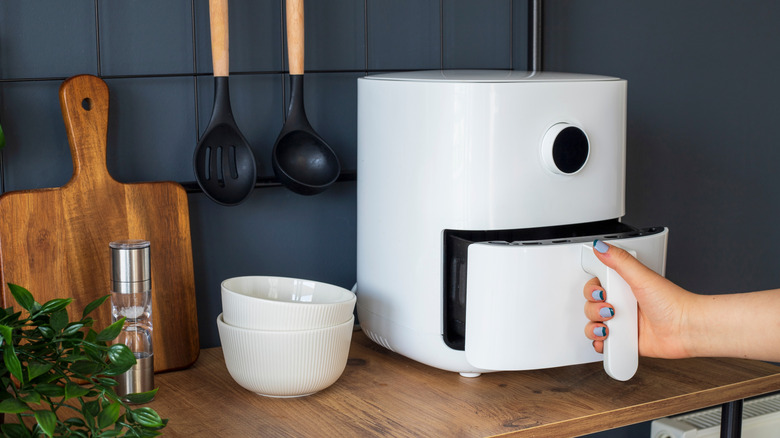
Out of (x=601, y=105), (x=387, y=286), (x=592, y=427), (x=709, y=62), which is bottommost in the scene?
(x=592, y=427)

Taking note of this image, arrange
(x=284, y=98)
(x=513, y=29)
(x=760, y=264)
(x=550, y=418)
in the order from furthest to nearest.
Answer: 1. (x=760, y=264)
2. (x=513, y=29)
3. (x=284, y=98)
4. (x=550, y=418)

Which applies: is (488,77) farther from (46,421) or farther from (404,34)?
(46,421)

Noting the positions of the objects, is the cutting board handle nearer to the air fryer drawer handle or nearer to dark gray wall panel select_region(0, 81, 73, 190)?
dark gray wall panel select_region(0, 81, 73, 190)

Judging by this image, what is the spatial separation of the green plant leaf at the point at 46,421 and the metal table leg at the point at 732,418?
2.77ft

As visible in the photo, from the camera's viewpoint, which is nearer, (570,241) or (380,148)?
(570,241)

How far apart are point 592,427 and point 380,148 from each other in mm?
423

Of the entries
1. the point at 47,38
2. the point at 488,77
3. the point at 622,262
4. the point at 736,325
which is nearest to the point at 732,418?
the point at 736,325

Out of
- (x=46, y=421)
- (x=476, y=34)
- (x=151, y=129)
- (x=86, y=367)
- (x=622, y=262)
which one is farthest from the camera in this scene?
(x=476, y=34)

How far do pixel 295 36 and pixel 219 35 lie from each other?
106 mm

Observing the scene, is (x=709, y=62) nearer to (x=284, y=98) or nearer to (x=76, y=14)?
(x=284, y=98)

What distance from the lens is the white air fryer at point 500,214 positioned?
884mm

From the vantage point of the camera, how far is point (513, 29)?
1.34 meters

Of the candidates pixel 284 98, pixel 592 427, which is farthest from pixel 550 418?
pixel 284 98

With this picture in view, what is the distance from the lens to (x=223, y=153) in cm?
106
